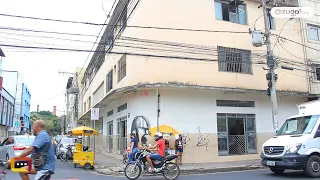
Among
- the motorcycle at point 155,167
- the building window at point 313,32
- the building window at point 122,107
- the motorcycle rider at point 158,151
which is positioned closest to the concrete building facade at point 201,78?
the building window at point 122,107

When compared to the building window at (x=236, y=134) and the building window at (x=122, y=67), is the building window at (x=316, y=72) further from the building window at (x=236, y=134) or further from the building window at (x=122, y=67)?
the building window at (x=122, y=67)

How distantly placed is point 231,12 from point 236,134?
727 cm

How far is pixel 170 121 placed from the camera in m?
15.6

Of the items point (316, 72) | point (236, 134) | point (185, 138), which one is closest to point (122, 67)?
point (185, 138)

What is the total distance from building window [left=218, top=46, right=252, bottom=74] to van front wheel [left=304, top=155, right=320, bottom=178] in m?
7.80

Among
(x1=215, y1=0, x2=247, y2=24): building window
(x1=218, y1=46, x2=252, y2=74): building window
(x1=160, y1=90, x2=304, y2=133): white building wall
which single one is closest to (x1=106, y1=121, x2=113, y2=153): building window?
(x1=160, y1=90, x2=304, y2=133): white building wall

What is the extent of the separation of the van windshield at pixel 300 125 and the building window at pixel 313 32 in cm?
1095

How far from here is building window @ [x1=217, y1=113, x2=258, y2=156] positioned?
16.9 meters

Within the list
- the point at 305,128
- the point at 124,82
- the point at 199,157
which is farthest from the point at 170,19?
→ the point at 305,128

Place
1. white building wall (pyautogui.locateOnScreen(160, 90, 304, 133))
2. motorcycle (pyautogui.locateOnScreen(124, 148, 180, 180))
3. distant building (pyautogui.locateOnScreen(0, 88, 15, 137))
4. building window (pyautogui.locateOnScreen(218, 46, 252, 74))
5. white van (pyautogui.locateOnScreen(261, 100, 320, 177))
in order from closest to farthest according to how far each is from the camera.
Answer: white van (pyautogui.locateOnScreen(261, 100, 320, 177)) → motorcycle (pyautogui.locateOnScreen(124, 148, 180, 180)) → white building wall (pyautogui.locateOnScreen(160, 90, 304, 133)) → building window (pyautogui.locateOnScreen(218, 46, 252, 74)) → distant building (pyautogui.locateOnScreen(0, 88, 15, 137))

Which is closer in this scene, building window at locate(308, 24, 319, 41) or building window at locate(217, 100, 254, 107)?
building window at locate(217, 100, 254, 107)

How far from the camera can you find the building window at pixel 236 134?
16859mm

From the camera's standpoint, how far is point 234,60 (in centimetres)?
1747
